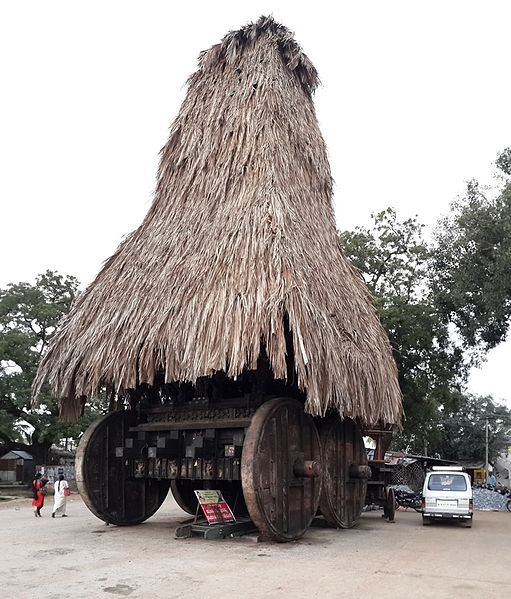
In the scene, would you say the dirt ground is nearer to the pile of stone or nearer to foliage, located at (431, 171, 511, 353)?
foliage, located at (431, 171, 511, 353)

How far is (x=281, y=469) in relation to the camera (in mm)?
10508

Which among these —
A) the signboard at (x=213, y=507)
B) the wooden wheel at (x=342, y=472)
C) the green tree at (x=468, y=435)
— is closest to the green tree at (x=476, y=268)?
the wooden wheel at (x=342, y=472)

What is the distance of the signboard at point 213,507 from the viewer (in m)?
10.9

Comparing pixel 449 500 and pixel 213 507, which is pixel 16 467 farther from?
pixel 449 500

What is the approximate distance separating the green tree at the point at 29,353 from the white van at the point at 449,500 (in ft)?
57.2

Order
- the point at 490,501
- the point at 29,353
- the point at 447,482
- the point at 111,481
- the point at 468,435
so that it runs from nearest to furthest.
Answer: the point at 111,481
the point at 447,482
the point at 490,501
the point at 29,353
the point at 468,435

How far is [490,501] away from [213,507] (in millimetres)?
15087

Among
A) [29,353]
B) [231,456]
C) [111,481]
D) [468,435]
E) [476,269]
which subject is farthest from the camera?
[468,435]

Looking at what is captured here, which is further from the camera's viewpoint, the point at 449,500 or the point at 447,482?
the point at 447,482

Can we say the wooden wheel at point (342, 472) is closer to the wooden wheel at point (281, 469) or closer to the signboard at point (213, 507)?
the wooden wheel at point (281, 469)

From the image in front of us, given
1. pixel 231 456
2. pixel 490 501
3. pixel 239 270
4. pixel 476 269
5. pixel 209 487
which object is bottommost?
pixel 490 501

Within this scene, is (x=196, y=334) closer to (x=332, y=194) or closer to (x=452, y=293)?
(x=332, y=194)

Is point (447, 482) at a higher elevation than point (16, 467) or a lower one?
lower

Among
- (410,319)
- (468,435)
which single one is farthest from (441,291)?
(468,435)
